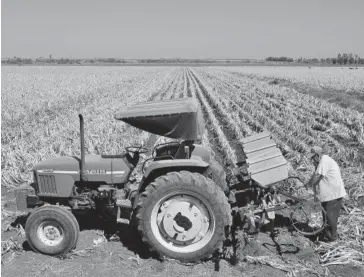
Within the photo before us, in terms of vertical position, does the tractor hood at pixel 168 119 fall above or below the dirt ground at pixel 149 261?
above

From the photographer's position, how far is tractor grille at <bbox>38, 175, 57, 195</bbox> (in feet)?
17.4

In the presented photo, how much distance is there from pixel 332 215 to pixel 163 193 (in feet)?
8.29

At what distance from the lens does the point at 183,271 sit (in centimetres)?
466

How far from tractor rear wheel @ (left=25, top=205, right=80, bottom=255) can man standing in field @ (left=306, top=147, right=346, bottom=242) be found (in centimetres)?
342

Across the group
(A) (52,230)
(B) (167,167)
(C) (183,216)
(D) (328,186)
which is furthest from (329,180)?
(A) (52,230)

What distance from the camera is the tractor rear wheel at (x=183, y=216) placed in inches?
182

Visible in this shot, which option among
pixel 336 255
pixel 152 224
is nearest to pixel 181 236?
pixel 152 224

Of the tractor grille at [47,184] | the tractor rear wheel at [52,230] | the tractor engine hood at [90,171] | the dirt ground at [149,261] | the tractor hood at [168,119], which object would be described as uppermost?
the tractor hood at [168,119]

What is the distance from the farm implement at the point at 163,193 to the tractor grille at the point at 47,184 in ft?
0.05

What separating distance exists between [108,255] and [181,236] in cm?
109

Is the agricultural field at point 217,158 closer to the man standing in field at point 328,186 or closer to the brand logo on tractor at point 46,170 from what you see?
the man standing in field at point 328,186

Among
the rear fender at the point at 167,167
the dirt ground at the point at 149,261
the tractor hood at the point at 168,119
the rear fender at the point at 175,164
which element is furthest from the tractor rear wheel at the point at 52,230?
the tractor hood at the point at 168,119

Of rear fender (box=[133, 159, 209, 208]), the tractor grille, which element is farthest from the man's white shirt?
the tractor grille

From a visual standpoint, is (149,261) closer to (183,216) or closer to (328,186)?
(183,216)
